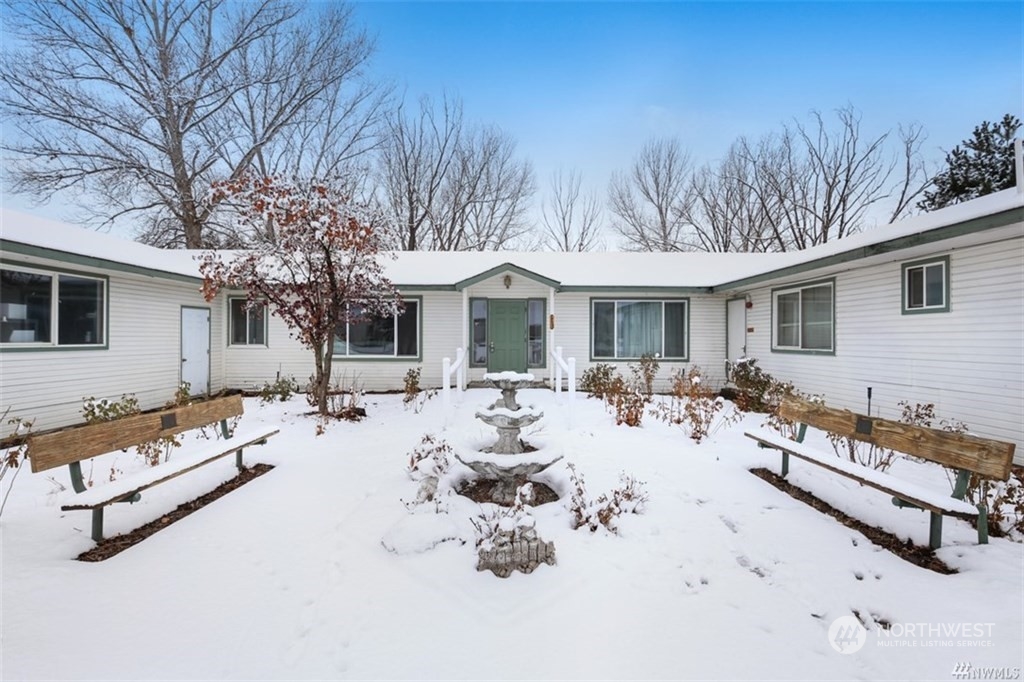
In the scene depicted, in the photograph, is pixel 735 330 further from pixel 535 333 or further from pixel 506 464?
pixel 506 464

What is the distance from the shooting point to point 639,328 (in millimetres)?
11867

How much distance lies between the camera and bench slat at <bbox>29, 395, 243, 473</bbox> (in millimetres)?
3362

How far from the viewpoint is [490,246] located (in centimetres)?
2519

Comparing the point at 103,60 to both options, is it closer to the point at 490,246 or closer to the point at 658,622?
Answer: the point at 490,246

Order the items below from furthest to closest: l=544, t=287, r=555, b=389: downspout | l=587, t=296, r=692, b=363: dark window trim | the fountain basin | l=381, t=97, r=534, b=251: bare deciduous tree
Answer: l=381, t=97, r=534, b=251: bare deciduous tree, l=587, t=296, r=692, b=363: dark window trim, l=544, t=287, r=555, b=389: downspout, the fountain basin

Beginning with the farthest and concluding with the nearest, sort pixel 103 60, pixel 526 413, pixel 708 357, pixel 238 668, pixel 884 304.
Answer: pixel 103 60, pixel 708 357, pixel 884 304, pixel 526 413, pixel 238 668

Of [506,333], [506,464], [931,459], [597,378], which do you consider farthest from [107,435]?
[597,378]

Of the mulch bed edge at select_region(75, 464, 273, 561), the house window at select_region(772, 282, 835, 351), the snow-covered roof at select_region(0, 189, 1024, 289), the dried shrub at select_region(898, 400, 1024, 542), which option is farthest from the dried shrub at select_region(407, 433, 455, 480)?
the house window at select_region(772, 282, 835, 351)

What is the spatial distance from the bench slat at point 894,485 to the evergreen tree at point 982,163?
19.2 meters

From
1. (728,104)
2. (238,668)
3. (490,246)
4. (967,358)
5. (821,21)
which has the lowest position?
(238,668)

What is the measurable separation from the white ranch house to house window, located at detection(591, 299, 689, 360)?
4 centimetres

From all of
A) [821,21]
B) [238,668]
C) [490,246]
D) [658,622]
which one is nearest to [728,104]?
[821,21]

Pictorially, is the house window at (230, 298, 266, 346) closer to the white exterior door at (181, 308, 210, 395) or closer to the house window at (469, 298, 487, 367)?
the white exterior door at (181, 308, 210, 395)

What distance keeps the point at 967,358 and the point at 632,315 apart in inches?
261
